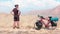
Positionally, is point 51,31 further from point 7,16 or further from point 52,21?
point 7,16

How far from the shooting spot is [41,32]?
11.5m

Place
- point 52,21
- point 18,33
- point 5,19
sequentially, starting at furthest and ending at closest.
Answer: point 5,19 → point 52,21 → point 18,33

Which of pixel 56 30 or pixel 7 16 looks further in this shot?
pixel 7 16

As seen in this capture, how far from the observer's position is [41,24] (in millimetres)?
12734

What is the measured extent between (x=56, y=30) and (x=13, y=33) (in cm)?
201

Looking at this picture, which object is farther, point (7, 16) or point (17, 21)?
point (7, 16)

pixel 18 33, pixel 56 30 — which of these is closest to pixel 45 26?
pixel 56 30

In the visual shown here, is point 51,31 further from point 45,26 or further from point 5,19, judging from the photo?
point 5,19

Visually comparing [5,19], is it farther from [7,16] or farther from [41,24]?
[41,24]

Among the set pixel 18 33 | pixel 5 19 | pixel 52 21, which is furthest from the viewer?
pixel 5 19

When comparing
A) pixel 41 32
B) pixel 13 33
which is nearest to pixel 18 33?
pixel 13 33

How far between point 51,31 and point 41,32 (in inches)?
20.6

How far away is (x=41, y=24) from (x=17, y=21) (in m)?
1.24

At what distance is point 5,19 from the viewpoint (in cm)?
1670
